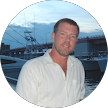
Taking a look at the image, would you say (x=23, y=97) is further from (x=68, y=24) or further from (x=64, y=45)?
(x=68, y=24)

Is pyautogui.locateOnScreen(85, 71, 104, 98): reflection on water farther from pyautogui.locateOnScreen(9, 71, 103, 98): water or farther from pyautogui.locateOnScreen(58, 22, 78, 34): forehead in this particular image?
pyautogui.locateOnScreen(58, 22, 78, 34): forehead

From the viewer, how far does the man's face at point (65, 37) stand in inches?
47.3

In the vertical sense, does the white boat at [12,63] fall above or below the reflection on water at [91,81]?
above

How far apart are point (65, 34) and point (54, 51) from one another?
0.14m

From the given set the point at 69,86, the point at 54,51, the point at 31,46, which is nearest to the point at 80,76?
the point at 69,86

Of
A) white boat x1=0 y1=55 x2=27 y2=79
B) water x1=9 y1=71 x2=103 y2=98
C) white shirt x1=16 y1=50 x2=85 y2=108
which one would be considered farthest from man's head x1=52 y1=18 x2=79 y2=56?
white boat x1=0 y1=55 x2=27 y2=79

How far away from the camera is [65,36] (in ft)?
3.97

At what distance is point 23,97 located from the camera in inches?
47.7

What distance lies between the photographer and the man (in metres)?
1.16

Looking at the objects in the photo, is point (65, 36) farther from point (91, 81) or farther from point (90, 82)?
point (90, 82)

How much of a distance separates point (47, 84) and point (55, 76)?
0.26 ft

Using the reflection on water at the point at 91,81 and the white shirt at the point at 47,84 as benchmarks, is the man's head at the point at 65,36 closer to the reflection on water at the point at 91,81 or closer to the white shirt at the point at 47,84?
the white shirt at the point at 47,84

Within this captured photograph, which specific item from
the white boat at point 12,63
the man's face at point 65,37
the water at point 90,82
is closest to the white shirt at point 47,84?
the man's face at point 65,37

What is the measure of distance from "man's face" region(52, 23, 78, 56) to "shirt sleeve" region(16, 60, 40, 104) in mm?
203
